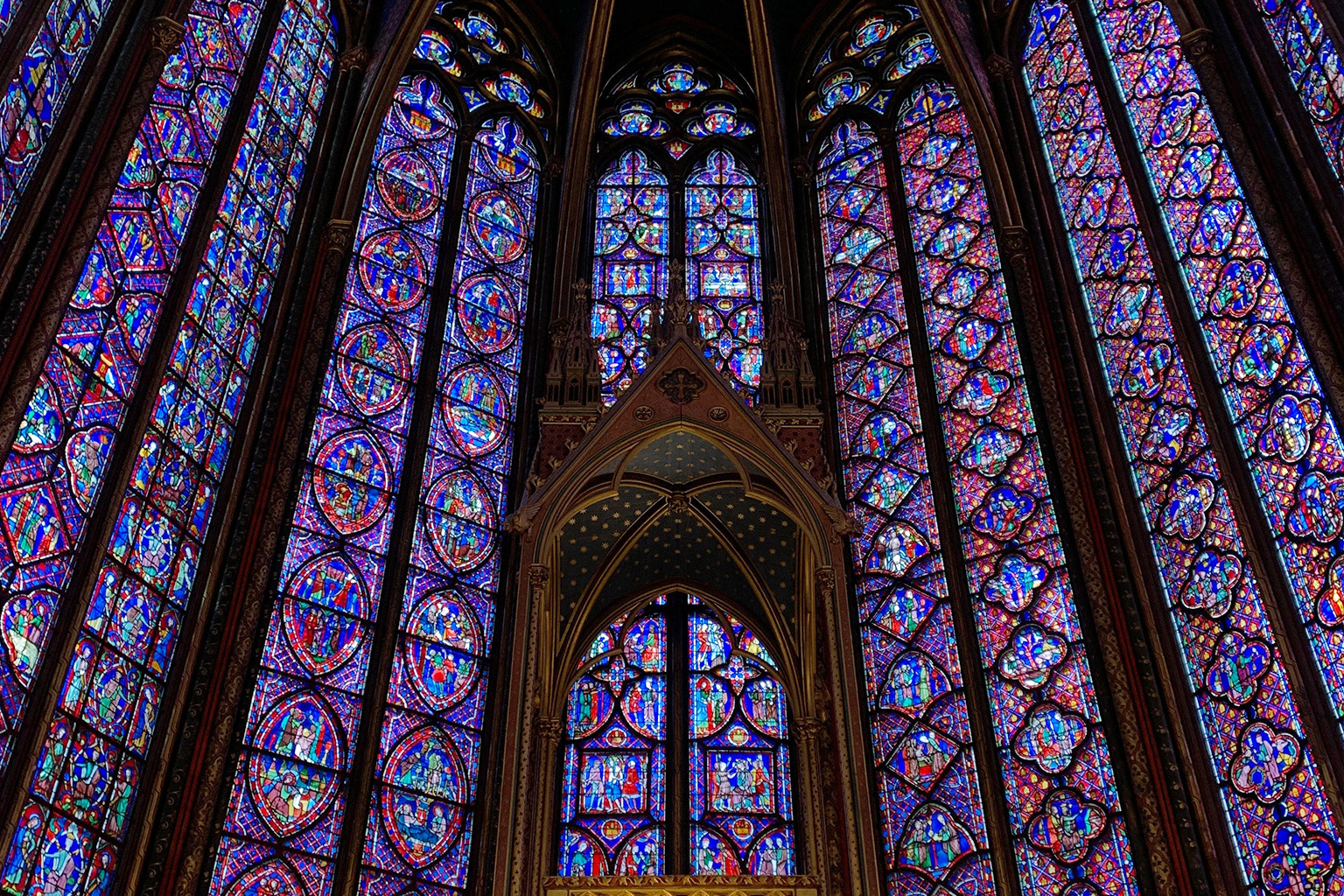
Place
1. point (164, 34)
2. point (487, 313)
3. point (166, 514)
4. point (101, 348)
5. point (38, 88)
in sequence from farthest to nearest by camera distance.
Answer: point (487, 313) < point (164, 34) < point (166, 514) < point (101, 348) < point (38, 88)

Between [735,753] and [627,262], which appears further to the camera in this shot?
[627,262]

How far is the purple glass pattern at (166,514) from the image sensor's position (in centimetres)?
867

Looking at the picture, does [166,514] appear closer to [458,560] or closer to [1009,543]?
Answer: [458,560]

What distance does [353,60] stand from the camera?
13.7 metres

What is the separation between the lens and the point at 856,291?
45.4ft

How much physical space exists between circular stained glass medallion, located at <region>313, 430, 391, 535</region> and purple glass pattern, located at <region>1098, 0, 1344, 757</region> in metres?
6.05

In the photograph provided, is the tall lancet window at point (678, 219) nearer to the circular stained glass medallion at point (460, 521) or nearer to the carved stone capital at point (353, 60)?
the circular stained glass medallion at point (460, 521)

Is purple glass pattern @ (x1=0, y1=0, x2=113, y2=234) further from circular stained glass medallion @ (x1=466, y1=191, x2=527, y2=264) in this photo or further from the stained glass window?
the stained glass window

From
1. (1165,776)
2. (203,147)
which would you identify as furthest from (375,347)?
(1165,776)

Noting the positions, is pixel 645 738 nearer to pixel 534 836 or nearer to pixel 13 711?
pixel 534 836

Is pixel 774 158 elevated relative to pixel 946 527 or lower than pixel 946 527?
elevated

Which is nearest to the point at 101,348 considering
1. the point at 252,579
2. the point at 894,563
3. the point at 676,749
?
the point at 252,579

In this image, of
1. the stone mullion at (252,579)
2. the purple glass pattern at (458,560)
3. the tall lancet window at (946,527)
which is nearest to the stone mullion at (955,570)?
the tall lancet window at (946,527)

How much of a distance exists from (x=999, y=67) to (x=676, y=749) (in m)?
6.98
